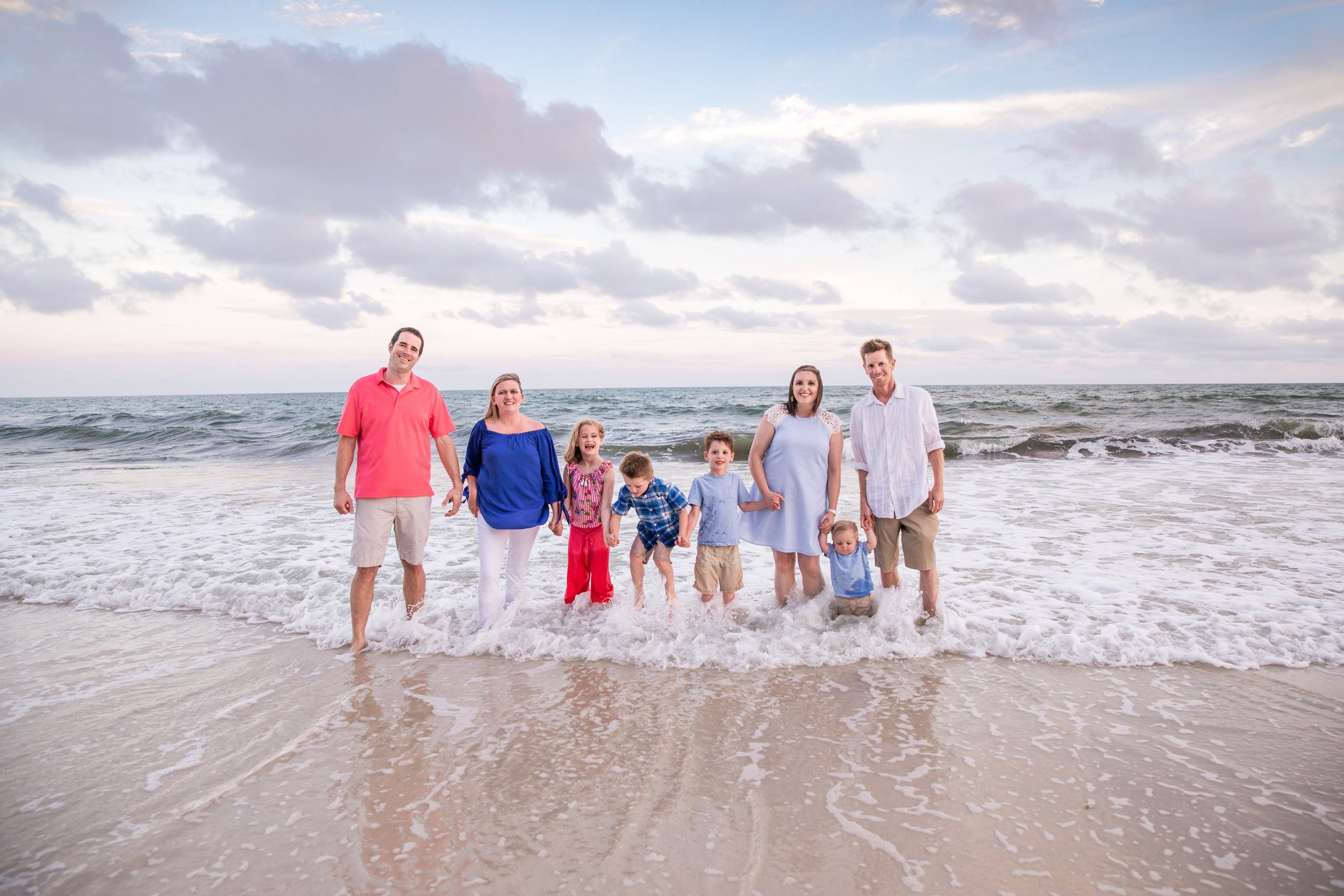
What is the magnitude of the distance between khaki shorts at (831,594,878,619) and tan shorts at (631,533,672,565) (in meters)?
1.34

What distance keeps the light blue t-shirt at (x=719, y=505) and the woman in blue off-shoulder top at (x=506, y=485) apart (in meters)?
1.05

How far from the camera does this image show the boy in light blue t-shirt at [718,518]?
501 cm

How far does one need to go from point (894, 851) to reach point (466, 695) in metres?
2.57

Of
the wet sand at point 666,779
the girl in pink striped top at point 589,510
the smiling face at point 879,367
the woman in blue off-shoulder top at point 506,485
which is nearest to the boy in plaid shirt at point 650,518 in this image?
the girl in pink striped top at point 589,510

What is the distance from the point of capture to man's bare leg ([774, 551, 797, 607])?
520cm

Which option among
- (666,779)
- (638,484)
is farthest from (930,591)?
(666,779)

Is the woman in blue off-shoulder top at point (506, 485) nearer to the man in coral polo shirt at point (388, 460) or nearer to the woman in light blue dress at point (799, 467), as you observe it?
the man in coral polo shirt at point (388, 460)

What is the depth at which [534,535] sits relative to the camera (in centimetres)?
506

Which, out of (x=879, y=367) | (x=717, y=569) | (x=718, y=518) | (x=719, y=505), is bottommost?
(x=717, y=569)

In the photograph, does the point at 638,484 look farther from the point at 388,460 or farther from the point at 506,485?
the point at 388,460

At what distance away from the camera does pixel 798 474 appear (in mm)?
4855

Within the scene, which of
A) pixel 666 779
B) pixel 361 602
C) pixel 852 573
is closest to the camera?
pixel 666 779

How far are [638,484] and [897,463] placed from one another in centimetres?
183

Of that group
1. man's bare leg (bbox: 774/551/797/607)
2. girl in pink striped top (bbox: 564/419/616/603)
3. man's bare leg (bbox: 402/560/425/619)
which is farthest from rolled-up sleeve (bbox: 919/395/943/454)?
man's bare leg (bbox: 402/560/425/619)
